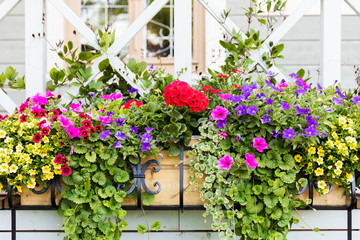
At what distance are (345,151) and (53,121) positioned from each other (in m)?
1.11

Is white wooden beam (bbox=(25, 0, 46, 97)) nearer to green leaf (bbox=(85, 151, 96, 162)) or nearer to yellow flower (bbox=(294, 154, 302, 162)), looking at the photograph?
green leaf (bbox=(85, 151, 96, 162))

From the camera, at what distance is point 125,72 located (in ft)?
4.84

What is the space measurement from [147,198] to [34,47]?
821 mm

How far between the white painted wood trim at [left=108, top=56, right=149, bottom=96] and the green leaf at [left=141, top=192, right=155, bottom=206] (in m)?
0.47

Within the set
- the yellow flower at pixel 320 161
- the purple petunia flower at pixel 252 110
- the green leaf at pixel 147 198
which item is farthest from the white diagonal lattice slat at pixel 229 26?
the green leaf at pixel 147 198

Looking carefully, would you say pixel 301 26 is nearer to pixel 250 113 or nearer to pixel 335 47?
pixel 335 47

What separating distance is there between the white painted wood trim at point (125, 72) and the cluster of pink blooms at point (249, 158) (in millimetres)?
504

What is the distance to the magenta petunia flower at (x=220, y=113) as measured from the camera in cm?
121

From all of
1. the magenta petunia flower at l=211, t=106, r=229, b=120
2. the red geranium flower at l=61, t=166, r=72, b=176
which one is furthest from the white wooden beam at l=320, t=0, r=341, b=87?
the red geranium flower at l=61, t=166, r=72, b=176

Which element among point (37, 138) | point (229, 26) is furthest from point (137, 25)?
point (37, 138)

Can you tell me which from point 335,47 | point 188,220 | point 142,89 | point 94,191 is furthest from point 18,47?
point 335,47

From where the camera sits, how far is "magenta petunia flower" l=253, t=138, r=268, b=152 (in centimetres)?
118

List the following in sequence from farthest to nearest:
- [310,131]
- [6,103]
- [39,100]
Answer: [6,103] < [39,100] < [310,131]

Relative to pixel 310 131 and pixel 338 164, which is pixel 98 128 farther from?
pixel 338 164
